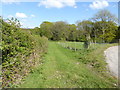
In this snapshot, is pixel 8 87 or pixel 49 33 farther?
pixel 49 33

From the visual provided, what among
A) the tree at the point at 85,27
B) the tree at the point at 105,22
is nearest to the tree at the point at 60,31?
the tree at the point at 85,27

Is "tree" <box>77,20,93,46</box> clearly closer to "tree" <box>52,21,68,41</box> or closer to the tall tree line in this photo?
the tall tree line

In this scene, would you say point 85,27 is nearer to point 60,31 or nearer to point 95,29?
point 95,29

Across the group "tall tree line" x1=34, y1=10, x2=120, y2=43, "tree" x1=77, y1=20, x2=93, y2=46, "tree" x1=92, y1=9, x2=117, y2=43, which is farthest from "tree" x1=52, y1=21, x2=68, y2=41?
"tree" x1=92, y1=9, x2=117, y2=43

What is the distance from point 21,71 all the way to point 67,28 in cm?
3286

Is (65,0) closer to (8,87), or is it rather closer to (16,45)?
(16,45)

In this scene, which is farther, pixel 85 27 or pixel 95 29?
pixel 85 27

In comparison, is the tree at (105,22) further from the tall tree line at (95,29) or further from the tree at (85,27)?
the tree at (85,27)

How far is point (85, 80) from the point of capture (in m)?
3.52

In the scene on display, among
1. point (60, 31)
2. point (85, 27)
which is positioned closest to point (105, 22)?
point (85, 27)

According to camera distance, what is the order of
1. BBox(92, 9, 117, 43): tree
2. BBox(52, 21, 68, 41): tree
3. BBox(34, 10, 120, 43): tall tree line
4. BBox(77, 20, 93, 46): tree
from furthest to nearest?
BBox(52, 21, 68, 41): tree < BBox(77, 20, 93, 46): tree < BBox(34, 10, 120, 43): tall tree line < BBox(92, 9, 117, 43): tree

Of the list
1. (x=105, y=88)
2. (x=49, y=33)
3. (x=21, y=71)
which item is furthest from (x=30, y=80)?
(x=49, y=33)

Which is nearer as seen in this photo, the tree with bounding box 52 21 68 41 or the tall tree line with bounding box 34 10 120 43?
the tall tree line with bounding box 34 10 120 43

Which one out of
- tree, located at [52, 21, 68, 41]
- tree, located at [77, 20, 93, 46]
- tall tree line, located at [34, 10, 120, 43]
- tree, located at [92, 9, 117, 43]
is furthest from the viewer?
tree, located at [52, 21, 68, 41]
